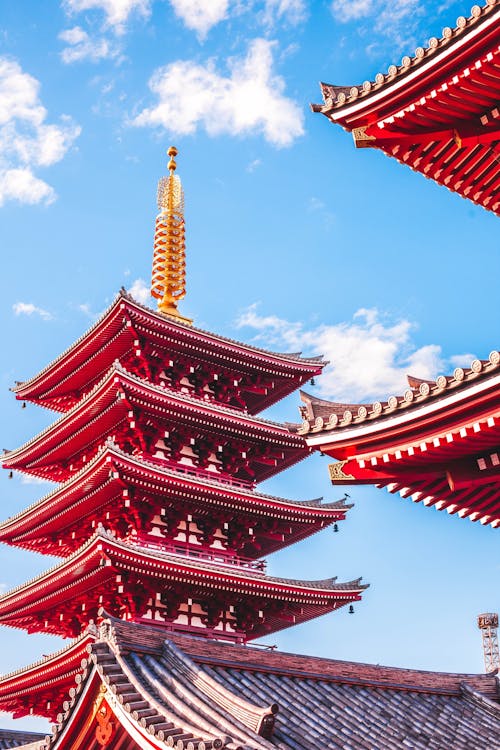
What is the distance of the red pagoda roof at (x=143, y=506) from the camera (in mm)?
24234

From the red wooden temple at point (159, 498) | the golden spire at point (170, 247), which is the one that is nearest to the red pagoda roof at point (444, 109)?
the red wooden temple at point (159, 498)

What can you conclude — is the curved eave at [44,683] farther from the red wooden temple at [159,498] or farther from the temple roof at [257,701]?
the temple roof at [257,701]

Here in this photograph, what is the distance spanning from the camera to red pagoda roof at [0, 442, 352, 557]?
24.2 metres

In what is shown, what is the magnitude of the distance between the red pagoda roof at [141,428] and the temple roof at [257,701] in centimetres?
1279

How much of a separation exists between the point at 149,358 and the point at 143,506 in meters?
4.88

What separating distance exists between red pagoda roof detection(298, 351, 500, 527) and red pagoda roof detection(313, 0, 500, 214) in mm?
3405

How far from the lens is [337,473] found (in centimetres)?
1091

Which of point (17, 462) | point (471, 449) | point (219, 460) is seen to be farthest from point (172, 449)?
point (471, 449)

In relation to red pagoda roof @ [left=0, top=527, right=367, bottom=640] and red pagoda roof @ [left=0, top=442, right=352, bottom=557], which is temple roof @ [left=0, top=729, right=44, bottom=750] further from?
red pagoda roof @ [left=0, top=442, right=352, bottom=557]

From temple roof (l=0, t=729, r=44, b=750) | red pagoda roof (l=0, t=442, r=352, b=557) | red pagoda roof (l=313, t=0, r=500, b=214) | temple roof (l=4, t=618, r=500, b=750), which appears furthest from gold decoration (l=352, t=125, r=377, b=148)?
temple roof (l=0, t=729, r=44, b=750)

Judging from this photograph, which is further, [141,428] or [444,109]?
[141,428]

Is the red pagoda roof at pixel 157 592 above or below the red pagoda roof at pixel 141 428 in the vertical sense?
below

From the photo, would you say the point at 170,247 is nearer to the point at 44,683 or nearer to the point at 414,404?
the point at 44,683

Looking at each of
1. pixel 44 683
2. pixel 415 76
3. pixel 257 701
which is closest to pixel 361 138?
pixel 415 76
